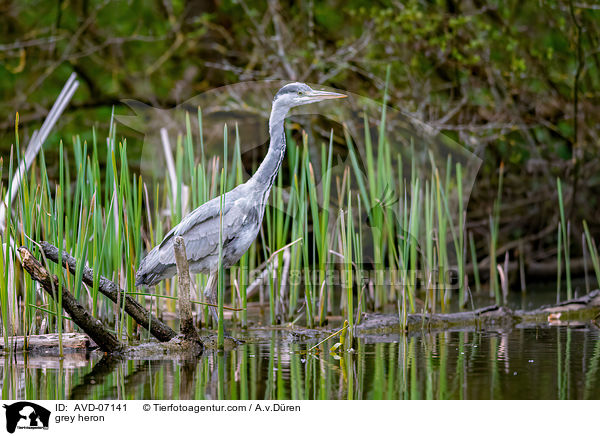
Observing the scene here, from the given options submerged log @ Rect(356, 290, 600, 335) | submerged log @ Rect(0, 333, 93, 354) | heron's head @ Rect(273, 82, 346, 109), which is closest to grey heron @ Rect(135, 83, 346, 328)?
heron's head @ Rect(273, 82, 346, 109)

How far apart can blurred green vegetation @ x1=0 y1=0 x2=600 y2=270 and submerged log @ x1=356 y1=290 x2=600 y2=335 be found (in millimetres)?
1650

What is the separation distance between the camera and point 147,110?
3.49m

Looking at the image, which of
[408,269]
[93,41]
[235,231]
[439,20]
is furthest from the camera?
[93,41]

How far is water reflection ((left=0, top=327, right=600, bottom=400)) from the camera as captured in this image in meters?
2.05

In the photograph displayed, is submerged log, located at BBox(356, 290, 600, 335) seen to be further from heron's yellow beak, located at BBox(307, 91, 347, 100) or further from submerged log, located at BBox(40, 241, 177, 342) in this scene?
heron's yellow beak, located at BBox(307, 91, 347, 100)

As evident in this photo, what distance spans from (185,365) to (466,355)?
95 cm

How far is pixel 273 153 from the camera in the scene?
2.94 metres

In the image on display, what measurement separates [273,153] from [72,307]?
945 mm

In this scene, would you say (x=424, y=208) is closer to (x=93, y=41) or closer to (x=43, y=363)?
(x=43, y=363)

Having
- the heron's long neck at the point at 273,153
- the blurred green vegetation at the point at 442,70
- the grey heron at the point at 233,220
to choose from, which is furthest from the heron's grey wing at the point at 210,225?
the blurred green vegetation at the point at 442,70

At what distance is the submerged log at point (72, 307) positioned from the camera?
8.08ft

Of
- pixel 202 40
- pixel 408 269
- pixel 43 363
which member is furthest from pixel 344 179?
pixel 202 40

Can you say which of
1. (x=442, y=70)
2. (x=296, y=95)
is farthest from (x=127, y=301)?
(x=442, y=70)
